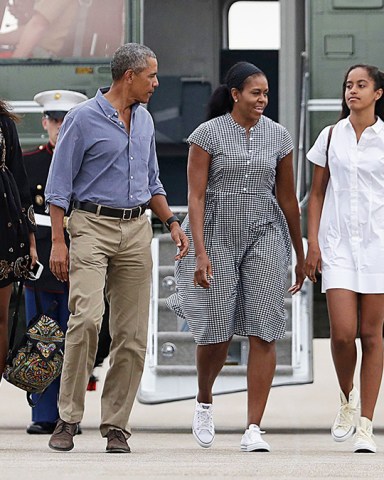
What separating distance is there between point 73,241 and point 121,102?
0.61 meters

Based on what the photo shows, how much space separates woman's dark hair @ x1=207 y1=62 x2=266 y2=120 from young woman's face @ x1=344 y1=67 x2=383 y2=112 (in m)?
0.41

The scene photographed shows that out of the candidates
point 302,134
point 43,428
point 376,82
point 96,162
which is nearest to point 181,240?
point 96,162

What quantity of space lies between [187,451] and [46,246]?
1663 millimetres

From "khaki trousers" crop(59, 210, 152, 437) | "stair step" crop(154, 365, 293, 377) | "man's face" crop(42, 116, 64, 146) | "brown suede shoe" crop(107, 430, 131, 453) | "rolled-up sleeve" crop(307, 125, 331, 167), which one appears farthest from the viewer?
"stair step" crop(154, 365, 293, 377)

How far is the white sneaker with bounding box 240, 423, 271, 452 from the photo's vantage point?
653 centimetres

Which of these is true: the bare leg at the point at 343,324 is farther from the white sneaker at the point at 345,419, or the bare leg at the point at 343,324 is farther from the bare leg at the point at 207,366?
the bare leg at the point at 207,366

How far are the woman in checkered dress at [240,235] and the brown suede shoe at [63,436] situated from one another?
28.6 inches

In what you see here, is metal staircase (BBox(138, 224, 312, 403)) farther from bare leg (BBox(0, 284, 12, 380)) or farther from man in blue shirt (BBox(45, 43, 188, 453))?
man in blue shirt (BBox(45, 43, 188, 453))

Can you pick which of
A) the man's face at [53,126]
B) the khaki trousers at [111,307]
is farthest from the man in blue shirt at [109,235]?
the man's face at [53,126]

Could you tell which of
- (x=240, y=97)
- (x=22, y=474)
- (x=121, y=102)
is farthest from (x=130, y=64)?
(x=22, y=474)

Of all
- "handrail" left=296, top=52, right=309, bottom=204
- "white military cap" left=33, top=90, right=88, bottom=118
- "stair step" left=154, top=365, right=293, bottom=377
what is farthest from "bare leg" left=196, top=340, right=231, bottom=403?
"handrail" left=296, top=52, right=309, bottom=204

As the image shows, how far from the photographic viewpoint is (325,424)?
9.60 metres

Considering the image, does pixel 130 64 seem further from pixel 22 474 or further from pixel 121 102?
pixel 22 474

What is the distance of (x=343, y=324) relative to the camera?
671 cm
